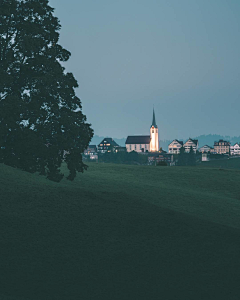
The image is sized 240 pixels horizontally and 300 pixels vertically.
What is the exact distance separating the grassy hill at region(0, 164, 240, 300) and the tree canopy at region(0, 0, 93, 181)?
3.68m

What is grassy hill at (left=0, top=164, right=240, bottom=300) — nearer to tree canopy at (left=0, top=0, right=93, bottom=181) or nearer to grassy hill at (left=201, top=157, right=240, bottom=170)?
tree canopy at (left=0, top=0, right=93, bottom=181)

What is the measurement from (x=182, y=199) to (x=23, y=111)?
13813mm

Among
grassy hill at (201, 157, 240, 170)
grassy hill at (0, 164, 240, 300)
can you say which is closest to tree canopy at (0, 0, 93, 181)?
grassy hill at (0, 164, 240, 300)

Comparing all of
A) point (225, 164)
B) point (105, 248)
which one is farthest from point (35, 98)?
A: point (225, 164)

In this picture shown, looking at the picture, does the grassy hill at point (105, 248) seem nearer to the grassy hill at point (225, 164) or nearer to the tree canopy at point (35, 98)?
the tree canopy at point (35, 98)

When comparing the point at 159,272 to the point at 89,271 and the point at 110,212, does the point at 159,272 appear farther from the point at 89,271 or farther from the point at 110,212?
the point at 110,212

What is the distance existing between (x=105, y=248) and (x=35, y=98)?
52.7 ft

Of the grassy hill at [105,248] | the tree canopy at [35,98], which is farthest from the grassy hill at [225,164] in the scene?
the grassy hill at [105,248]

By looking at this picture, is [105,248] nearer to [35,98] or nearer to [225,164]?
[35,98]

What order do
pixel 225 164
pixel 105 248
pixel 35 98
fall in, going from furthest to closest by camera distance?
pixel 225 164, pixel 35 98, pixel 105 248

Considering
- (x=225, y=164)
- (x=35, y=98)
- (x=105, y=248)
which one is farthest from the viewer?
(x=225, y=164)

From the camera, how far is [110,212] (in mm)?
21016

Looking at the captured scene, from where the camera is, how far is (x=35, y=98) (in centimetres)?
2916

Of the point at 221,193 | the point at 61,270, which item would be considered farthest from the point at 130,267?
the point at 221,193
